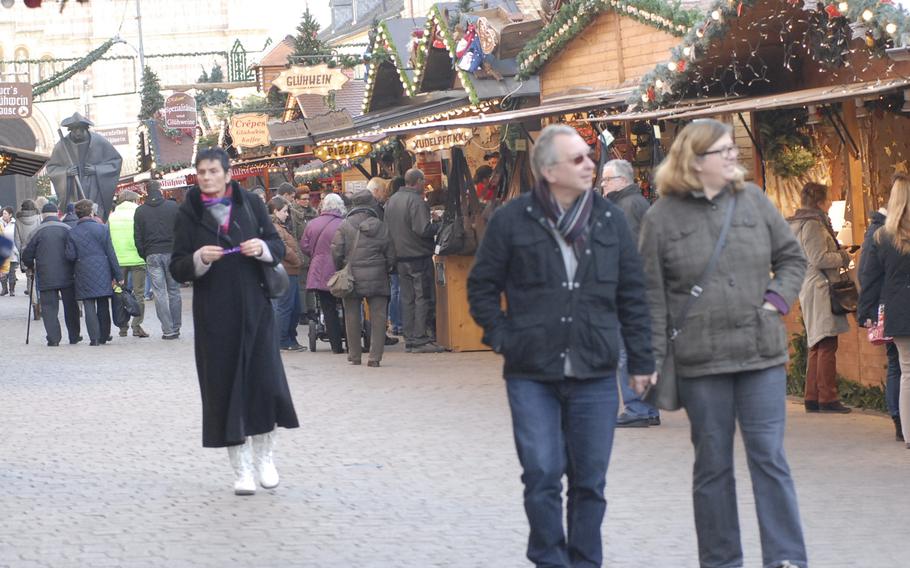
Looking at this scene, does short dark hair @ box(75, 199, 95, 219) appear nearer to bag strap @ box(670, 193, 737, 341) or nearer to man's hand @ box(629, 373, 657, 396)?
bag strap @ box(670, 193, 737, 341)

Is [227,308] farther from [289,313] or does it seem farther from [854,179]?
[289,313]

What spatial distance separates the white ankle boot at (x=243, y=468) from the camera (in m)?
9.26

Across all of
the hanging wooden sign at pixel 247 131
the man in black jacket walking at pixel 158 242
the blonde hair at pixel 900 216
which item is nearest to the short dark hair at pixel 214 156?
the blonde hair at pixel 900 216

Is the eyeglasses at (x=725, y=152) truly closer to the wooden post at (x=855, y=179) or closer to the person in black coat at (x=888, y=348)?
the person in black coat at (x=888, y=348)

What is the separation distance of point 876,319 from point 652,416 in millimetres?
1959

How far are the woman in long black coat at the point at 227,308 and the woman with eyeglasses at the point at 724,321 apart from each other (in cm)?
319

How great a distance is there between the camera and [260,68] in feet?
119

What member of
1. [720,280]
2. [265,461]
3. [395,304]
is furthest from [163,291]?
[720,280]

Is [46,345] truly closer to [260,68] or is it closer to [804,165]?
[804,165]

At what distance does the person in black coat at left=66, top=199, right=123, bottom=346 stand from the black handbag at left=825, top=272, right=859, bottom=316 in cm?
1103

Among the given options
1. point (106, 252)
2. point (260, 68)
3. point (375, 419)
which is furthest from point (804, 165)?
point (260, 68)

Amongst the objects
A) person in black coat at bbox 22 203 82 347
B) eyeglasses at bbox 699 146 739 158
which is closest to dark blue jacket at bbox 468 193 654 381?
eyeglasses at bbox 699 146 739 158

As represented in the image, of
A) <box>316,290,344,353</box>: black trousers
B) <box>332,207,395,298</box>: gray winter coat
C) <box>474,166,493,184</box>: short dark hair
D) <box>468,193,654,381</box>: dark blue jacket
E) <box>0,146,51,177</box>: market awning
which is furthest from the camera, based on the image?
<box>0,146,51,177</box>: market awning

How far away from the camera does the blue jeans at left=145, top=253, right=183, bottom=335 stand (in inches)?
828
